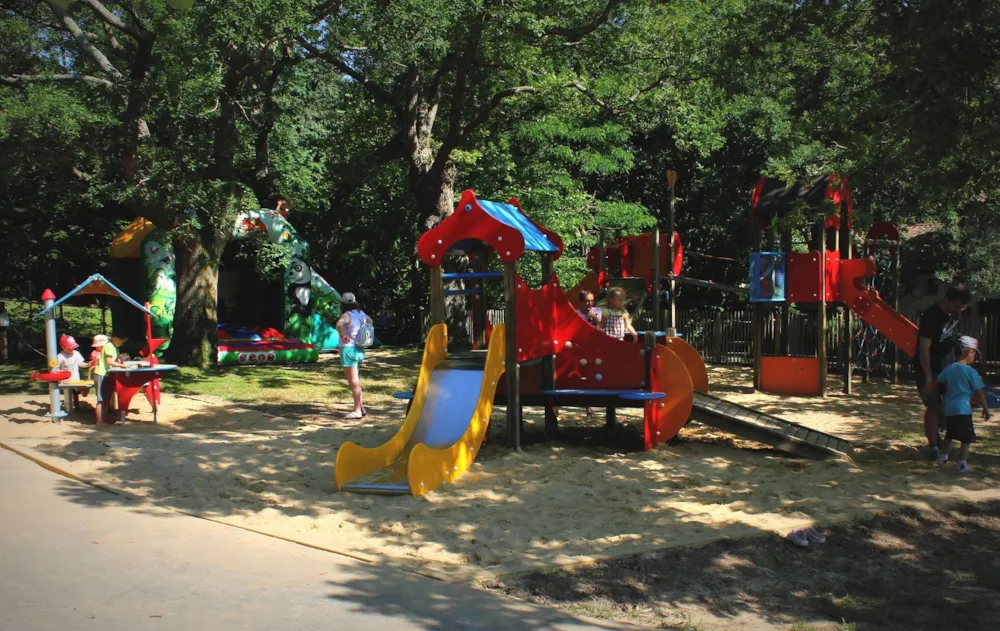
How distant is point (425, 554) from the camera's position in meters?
6.46

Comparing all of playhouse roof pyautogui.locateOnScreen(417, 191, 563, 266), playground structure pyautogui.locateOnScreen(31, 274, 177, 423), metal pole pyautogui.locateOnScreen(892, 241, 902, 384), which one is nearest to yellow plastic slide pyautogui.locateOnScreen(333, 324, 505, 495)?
playhouse roof pyautogui.locateOnScreen(417, 191, 563, 266)

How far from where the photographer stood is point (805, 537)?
6785 millimetres

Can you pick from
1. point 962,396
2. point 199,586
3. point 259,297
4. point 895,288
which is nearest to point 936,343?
point 962,396

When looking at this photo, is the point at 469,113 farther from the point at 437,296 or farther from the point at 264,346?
the point at 437,296

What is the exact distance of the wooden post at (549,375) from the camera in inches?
425

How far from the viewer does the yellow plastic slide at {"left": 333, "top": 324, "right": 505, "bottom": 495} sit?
827 cm

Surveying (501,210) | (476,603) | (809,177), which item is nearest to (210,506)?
(476,603)

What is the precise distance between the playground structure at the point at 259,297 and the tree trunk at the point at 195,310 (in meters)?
0.66

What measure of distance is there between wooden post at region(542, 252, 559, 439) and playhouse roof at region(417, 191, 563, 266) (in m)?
0.27

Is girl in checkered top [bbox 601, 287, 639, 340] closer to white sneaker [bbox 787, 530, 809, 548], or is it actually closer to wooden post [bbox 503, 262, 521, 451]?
wooden post [bbox 503, 262, 521, 451]

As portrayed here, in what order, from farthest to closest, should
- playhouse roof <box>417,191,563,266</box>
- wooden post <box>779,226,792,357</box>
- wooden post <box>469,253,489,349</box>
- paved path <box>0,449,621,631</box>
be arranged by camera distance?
1. wooden post <box>779,226,792,357</box>
2. wooden post <box>469,253,489,349</box>
3. playhouse roof <box>417,191,563,266</box>
4. paved path <box>0,449,621,631</box>

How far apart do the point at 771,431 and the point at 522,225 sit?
369 centimetres

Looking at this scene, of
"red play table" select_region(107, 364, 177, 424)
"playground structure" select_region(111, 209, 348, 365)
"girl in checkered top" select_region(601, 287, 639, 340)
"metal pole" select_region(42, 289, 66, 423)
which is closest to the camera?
"girl in checkered top" select_region(601, 287, 639, 340)

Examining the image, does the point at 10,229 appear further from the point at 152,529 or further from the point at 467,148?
the point at 152,529
